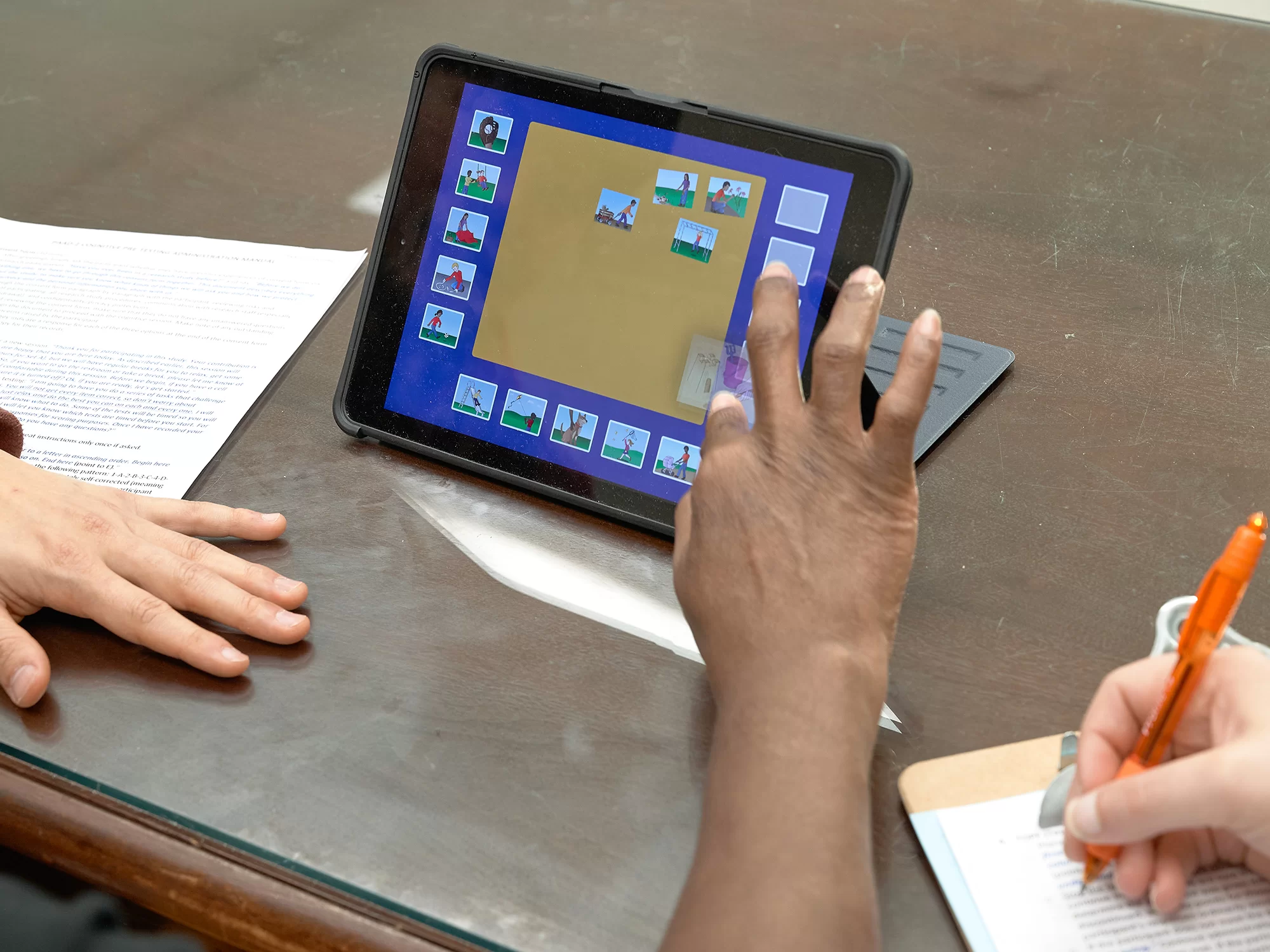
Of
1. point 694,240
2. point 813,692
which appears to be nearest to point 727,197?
point 694,240

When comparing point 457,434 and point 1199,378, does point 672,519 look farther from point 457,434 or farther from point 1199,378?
point 1199,378

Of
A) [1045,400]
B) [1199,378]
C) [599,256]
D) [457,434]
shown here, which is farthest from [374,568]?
[1199,378]

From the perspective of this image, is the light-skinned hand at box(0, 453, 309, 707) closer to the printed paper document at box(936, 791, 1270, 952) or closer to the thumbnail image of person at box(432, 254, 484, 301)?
the thumbnail image of person at box(432, 254, 484, 301)

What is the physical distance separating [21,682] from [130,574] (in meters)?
0.08

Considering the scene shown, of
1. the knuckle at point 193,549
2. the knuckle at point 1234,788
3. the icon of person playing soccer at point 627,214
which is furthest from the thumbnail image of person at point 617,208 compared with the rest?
the knuckle at point 1234,788

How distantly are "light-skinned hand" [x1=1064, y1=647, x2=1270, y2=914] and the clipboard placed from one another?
0.14 feet

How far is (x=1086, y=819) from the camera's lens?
440 mm

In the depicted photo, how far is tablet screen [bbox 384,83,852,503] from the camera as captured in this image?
23.6 inches

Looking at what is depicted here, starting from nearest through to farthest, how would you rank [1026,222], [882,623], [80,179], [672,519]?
[882,623] < [672,519] < [1026,222] < [80,179]

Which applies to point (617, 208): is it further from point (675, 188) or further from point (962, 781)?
point (962, 781)

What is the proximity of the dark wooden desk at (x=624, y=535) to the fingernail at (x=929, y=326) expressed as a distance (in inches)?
7.0

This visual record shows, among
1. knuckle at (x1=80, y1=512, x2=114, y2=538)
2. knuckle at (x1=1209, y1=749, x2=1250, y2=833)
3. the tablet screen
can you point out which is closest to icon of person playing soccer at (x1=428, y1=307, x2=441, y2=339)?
the tablet screen

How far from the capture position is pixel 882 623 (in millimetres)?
487

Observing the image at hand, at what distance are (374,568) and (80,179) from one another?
0.60 metres
